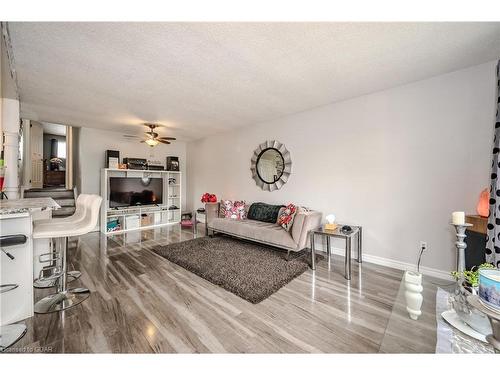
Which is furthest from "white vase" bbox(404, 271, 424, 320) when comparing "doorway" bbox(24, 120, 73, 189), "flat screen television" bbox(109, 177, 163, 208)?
"doorway" bbox(24, 120, 73, 189)

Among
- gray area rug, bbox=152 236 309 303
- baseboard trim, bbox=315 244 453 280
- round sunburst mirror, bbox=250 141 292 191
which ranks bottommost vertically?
gray area rug, bbox=152 236 309 303

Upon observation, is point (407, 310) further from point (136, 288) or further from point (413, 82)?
point (413, 82)

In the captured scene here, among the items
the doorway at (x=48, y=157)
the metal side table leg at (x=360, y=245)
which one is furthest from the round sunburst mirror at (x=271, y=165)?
the doorway at (x=48, y=157)

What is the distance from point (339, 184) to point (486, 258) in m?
1.69

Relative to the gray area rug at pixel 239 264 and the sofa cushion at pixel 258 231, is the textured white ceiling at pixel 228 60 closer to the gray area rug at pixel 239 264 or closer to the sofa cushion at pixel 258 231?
the sofa cushion at pixel 258 231

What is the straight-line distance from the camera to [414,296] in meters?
1.34

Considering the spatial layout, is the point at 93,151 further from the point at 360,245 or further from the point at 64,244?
the point at 360,245

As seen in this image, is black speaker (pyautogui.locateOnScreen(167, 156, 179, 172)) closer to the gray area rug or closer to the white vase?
the gray area rug

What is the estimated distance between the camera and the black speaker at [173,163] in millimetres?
5613

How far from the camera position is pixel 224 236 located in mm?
4207

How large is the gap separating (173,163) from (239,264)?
3.88 m

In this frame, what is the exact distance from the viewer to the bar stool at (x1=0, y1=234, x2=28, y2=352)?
141 cm

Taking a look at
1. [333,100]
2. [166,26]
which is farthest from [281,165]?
[166,26]

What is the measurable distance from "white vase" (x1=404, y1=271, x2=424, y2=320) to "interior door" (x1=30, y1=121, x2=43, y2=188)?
8555mm
